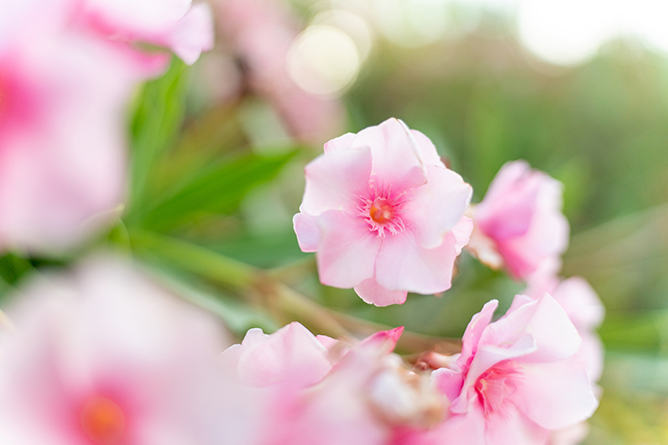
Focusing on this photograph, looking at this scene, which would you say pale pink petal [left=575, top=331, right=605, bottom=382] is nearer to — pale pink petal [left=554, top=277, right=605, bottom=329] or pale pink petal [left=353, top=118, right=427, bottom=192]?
pale pink petal [left=554, top=277, right=605, bottom=329]

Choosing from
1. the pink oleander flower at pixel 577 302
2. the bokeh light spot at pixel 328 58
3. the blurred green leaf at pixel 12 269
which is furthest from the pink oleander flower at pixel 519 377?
the bokeh light spot at pixel 328 58

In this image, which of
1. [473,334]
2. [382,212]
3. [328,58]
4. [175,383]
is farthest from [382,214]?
[328,58]

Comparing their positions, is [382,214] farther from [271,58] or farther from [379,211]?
[271,58]

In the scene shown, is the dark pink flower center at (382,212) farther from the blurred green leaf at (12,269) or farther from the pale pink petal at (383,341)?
the blurred green leaf at (12,269)

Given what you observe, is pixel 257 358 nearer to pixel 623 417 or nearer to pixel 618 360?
pixel 618 360

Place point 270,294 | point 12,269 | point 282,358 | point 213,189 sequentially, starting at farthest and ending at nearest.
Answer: point 213,189 < point 270,294 < point 12,269 < point 282,358

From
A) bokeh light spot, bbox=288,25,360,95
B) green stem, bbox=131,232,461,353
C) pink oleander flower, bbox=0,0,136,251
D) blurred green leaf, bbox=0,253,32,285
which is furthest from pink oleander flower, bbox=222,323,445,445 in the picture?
bokeh light spot, bbox=288,25,360,95
